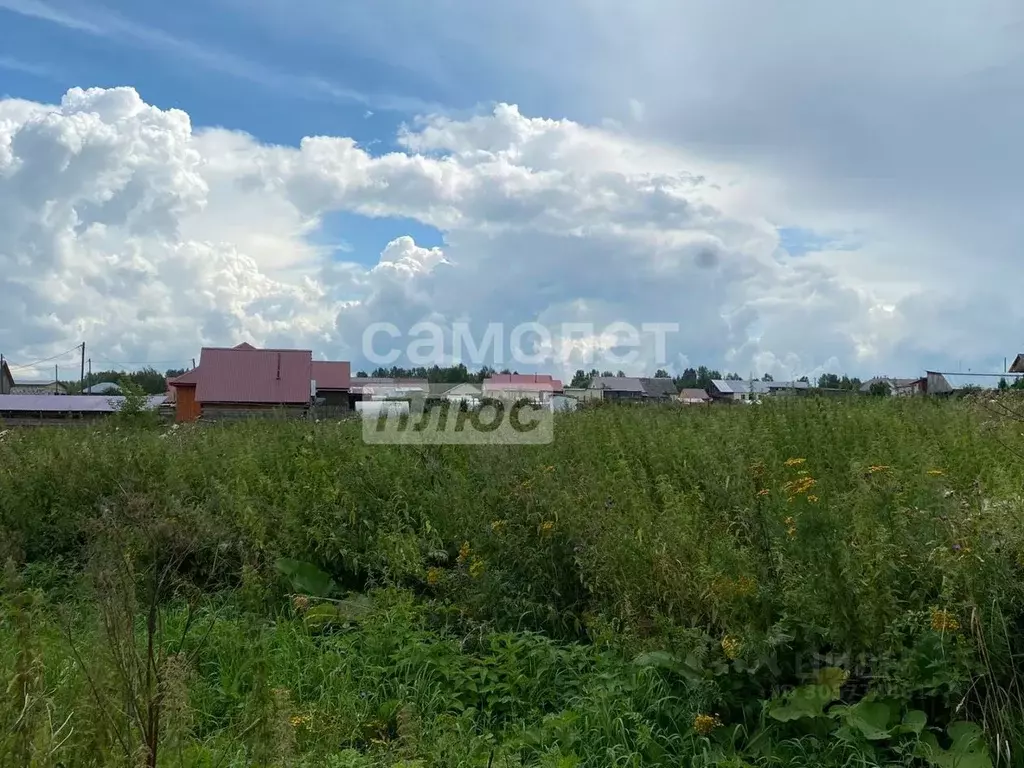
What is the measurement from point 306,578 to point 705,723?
3.13 m

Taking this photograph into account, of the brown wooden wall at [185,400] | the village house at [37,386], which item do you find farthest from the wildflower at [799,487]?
the village house at [37,386]

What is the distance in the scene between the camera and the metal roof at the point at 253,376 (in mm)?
32969

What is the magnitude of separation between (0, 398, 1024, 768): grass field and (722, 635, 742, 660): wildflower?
0.02m

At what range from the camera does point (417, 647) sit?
152 inches

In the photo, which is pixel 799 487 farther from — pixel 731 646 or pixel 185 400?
pixel 185 400

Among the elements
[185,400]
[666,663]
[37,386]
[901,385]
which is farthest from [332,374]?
[666,663]

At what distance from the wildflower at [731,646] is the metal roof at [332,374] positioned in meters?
40.3

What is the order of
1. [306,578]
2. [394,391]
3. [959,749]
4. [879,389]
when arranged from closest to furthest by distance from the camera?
[959,749] < [306,578] < [879,389] < [394,391]

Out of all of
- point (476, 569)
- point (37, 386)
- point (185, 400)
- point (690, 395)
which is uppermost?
point (37, 386)

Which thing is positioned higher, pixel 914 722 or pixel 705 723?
pixel 914 722

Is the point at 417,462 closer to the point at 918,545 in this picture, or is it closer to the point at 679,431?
the point at 679,431

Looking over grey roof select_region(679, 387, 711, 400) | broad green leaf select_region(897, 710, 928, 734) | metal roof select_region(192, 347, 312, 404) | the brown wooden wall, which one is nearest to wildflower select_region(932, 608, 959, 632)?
broad green leaf select_region(897, 710, 928, 734)

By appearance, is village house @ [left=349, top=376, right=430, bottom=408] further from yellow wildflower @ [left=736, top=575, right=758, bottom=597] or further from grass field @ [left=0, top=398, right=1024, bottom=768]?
yellow wildflower @ [left=736, top=575, right=758, bottom=597]

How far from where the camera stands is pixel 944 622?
279cm
